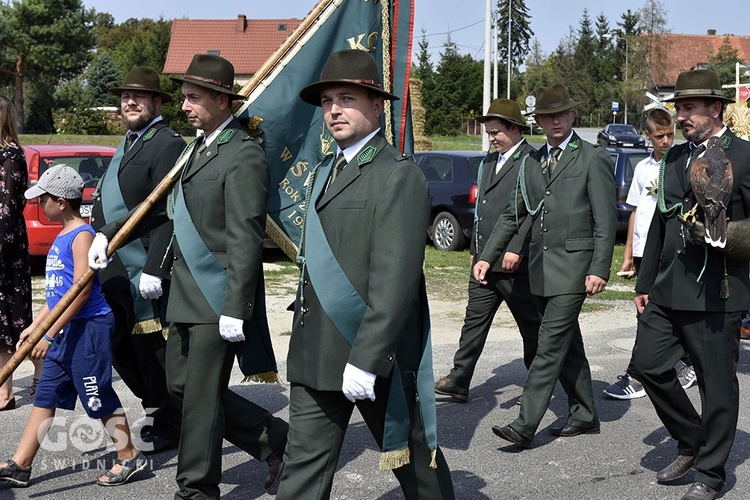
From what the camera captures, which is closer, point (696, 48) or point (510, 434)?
point (510, 434)

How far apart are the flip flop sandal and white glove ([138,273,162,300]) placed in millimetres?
868

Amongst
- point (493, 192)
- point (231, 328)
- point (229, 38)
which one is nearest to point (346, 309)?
point (231, 328)

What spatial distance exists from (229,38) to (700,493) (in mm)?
80433

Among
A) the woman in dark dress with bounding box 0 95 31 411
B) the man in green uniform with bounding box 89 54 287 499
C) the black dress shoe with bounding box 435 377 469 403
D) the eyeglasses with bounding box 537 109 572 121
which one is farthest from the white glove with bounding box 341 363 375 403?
the woman in dark dress with bounding box 0 95 31 411

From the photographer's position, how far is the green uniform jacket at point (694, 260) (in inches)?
191

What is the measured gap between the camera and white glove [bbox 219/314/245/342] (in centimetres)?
423

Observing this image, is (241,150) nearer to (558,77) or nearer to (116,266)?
(116,266)

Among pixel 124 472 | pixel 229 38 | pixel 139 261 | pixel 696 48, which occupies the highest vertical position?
pixel 229 38

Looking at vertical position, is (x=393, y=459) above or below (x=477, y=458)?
above

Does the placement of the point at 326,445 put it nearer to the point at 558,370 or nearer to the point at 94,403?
the point at 94,403

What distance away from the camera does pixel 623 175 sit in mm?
15781

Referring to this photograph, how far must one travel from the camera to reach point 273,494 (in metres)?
5.02

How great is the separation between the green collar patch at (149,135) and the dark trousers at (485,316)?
2513 millimetres

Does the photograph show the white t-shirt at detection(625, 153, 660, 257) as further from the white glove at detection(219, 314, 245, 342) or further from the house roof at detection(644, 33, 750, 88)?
the house roof at detection(644, 33, 750, 88)
